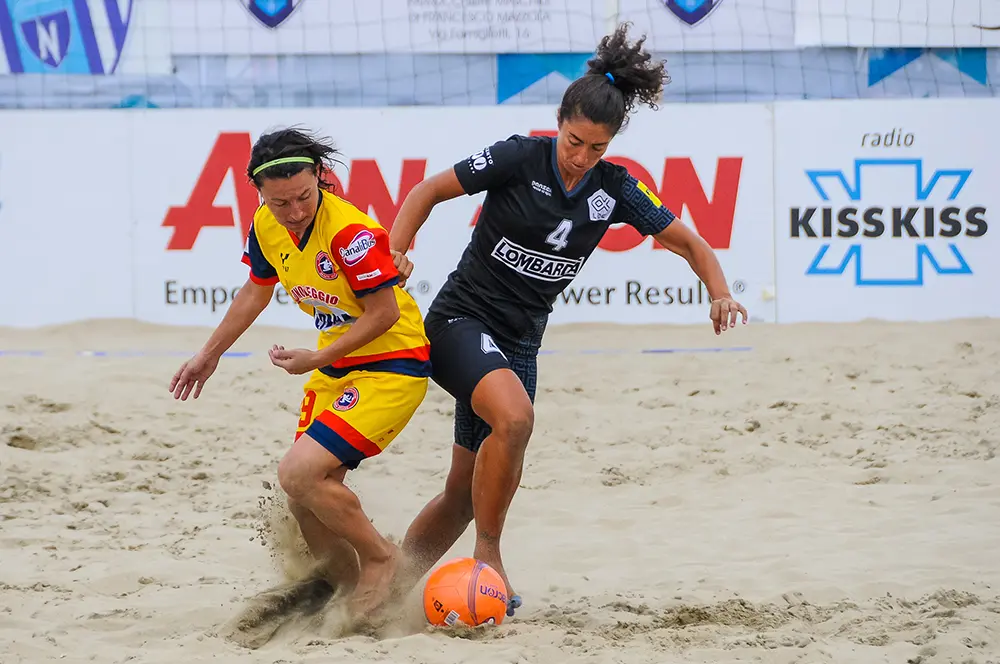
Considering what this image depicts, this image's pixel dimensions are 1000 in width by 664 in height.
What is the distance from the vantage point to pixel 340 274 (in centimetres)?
384

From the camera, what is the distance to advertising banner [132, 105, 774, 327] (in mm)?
8219

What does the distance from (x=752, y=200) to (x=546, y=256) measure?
4487 millimetres

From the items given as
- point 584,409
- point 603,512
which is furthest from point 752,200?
point 603,512

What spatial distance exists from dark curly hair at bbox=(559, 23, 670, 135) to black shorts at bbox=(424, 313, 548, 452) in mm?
793

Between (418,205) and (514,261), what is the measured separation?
1.27ft

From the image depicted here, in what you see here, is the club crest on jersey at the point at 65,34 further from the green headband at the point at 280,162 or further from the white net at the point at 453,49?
the green headband at the point at 280,162

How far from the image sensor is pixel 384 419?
3.88 m

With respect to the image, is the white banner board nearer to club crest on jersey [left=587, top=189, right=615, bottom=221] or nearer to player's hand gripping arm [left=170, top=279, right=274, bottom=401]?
club crest on jersey [left=587, top=189, right=615, bottom=221]

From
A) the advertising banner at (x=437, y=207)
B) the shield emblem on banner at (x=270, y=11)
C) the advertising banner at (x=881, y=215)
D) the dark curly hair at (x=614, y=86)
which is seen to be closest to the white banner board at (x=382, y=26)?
the shield emblem on banner at (x=270, y=11)

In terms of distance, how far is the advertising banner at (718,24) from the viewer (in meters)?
8.80

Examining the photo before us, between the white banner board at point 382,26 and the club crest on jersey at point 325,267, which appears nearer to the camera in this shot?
the club crest on jersey at point 325,267

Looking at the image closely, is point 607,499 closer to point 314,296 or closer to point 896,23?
point 314,296

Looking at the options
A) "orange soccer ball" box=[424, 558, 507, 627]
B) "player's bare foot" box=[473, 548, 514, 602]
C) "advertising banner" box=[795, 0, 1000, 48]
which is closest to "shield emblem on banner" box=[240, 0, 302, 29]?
"advertising banner" box=[795, 0, 1000, 48]

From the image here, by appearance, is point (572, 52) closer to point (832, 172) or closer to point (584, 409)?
point (832, 172)
